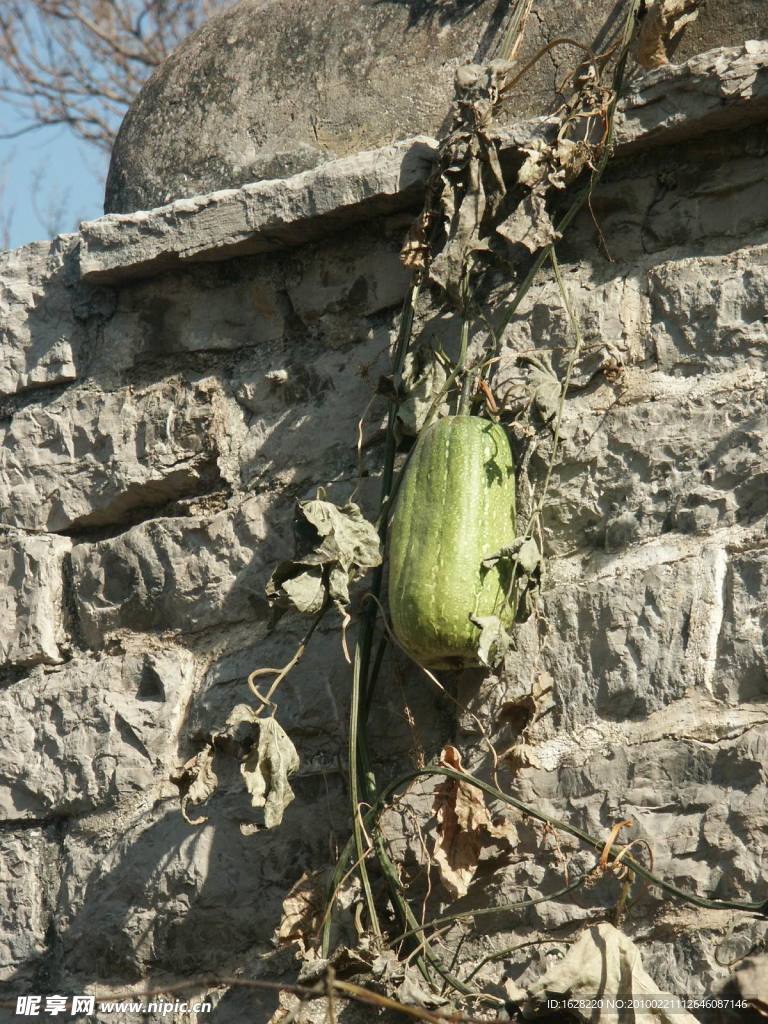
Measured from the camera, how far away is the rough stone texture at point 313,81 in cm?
→ 274

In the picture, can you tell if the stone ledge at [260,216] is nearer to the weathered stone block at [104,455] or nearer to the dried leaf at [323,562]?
the weathered stone block at [104,455]

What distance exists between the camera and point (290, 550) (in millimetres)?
2729

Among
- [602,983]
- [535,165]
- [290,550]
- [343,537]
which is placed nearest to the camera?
[602,983]

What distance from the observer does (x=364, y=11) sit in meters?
2.96

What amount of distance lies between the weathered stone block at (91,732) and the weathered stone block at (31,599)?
7cm

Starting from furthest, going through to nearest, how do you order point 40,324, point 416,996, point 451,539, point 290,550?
point 40,324
point 290,550
point 451,539
point 416,996

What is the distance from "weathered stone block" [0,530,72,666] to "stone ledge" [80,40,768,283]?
0.61 metres

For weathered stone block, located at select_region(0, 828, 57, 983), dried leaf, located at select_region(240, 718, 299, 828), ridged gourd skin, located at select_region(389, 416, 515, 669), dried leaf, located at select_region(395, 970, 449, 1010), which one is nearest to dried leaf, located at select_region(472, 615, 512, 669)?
ridged gourd skin, located at select_region(389, 416, 515, 669)

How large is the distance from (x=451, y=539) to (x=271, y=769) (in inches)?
20.0

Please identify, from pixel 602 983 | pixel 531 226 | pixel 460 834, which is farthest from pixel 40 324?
pixel 602 983

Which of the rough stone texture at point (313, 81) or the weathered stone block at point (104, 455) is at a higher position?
the rough stone texture at point (313, 81)

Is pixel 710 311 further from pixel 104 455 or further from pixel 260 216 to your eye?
pixel 104 455

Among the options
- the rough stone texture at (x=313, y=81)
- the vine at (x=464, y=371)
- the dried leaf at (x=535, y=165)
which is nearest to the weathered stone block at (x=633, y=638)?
the vine at (x=464, y=371)

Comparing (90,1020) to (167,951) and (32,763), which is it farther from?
(32,763)
